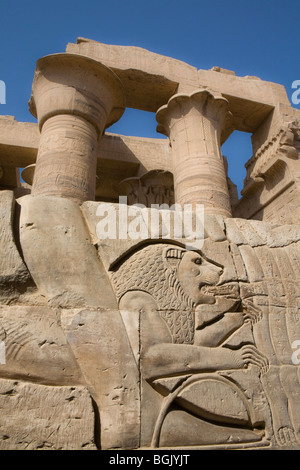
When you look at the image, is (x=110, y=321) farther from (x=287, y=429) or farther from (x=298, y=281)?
(x=298, y=281)

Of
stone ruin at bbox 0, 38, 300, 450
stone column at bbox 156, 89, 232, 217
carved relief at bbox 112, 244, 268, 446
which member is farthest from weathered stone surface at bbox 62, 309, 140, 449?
stone column at bbox 156, 89, 232, 217

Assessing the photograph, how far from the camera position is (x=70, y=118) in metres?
5.80

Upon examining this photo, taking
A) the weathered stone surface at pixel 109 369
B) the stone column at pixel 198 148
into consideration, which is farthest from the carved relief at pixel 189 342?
the stone column at pixel 198 148

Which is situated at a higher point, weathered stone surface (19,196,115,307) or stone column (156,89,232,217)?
stone column (156,89,232,217)

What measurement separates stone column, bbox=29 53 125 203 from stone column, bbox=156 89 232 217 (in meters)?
1.26

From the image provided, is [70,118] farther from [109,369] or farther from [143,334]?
[109,369]

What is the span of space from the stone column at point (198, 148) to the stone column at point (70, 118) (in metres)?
1.26

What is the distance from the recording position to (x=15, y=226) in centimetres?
247

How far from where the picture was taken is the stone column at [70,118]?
5.41 meters

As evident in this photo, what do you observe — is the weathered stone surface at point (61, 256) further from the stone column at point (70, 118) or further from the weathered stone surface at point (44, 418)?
the stone column at point (70, 118)

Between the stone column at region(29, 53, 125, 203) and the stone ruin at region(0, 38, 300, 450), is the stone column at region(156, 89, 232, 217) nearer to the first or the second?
the stone column at region(29, 53, 125, 203)

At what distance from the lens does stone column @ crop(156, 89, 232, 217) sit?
5.73 m

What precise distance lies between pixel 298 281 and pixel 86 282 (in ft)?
5.86

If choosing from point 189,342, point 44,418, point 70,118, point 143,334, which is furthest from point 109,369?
point 70,118
